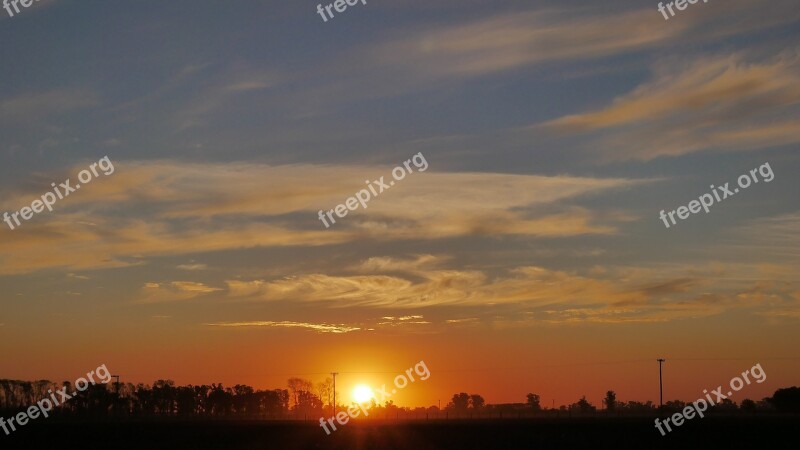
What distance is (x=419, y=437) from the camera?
94.8 metres

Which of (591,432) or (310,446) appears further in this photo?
(591,432)

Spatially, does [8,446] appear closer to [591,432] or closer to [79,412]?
[591,432]

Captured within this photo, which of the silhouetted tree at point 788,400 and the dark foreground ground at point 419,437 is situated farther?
the silhouetted tree at point 788,400

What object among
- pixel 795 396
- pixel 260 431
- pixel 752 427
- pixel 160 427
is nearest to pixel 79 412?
pixel 160 427

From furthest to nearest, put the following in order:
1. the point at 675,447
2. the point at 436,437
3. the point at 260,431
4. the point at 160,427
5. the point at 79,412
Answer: the point at 79,412 → the point at 160,427 → the point at 260,431 → the point at 436,437 → the point at 675,447

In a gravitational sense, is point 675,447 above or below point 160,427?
below

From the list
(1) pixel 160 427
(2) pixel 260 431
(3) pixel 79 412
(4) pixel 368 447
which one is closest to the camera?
(4) pixel 368 447

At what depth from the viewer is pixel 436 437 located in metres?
95.5

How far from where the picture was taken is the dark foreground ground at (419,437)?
8562 centimetres

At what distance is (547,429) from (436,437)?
1705 centimetres

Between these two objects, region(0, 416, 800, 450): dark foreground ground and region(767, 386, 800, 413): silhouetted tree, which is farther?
region(767, 386, 800, 413): silhouetted tree

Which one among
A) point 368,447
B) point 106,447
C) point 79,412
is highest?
point 79,412

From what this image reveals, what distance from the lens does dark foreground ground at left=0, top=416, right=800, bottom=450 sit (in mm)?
85625

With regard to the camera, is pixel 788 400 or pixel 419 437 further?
pixel 788 400
